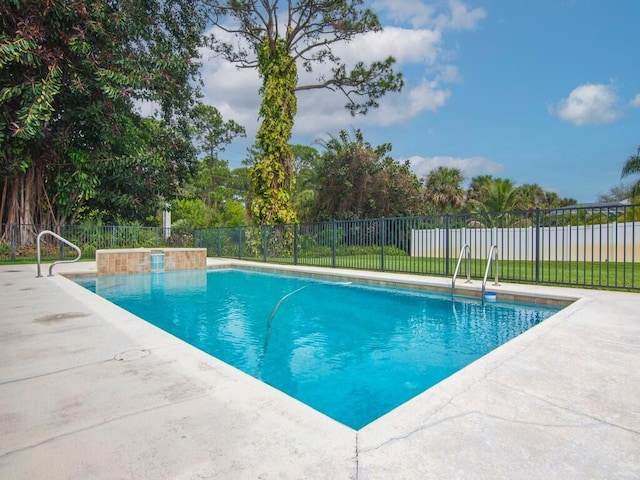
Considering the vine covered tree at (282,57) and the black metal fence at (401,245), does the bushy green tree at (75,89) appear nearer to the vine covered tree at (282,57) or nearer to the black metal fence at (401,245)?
the vine covered tree at (282,57)

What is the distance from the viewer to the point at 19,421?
1826 mm

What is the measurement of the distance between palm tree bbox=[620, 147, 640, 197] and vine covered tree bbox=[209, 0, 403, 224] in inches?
434

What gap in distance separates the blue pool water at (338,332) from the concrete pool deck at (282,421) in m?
0.79

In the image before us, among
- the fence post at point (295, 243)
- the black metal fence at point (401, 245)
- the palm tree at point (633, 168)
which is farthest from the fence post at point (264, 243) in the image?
the palm tree at point (633, 168)

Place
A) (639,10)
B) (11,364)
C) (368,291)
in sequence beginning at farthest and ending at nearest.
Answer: (639,10), (368,291), (11,364)

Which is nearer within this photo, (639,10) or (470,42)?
(639,10)

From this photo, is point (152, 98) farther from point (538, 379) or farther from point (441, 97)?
point (538, 379)

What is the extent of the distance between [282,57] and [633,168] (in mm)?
16565

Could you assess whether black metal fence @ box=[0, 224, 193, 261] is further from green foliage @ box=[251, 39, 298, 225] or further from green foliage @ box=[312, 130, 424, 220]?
green foliage @ box=[312, 130, 424, 220]

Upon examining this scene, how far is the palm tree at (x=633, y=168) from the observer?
1619 cm

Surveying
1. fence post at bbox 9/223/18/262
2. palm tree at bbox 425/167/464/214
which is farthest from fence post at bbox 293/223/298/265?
palm tree at bbox 425/167/464/214

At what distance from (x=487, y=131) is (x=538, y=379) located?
1770 cm

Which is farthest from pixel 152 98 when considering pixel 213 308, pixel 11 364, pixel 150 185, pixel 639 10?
pixel 639 10

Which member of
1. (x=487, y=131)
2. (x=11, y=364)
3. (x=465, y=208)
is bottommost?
(x=11, y=364)
